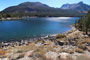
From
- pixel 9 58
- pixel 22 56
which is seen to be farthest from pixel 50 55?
pixel 9 58

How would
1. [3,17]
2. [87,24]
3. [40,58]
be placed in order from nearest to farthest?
[40,58] → [87,24] → [3,17]

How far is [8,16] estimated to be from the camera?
18875cm

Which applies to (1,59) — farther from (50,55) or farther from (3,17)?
(3,17)

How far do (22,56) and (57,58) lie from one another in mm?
4101

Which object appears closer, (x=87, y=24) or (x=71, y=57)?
(x=71, y=57)

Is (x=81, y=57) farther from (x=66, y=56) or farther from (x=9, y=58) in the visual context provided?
(x=9, y=58)

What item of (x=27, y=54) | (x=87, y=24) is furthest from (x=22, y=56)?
(x=87, y=24)

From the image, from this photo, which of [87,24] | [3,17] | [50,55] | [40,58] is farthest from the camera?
[3,17]

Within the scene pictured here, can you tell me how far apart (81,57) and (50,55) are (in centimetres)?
356

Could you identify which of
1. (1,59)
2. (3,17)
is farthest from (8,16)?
(1,59)

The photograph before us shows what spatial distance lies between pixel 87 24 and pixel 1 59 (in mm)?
28696

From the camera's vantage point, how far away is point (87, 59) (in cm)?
1355

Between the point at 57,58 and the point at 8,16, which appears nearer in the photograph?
the point at 57,58

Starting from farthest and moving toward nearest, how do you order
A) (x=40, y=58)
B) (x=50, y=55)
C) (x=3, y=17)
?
(x=3, y=17)
(x=50, y=55)
(x=40, y=58)
